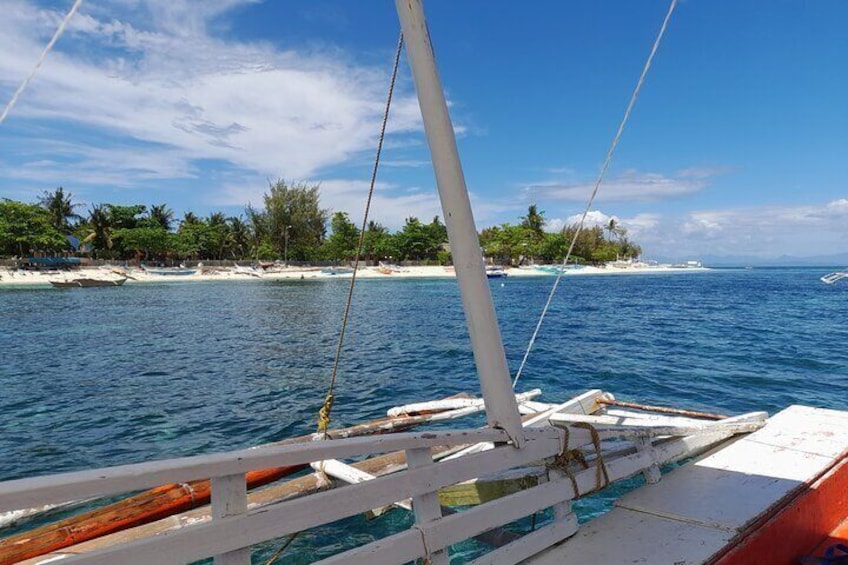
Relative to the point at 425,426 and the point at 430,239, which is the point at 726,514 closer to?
the point at 425,426

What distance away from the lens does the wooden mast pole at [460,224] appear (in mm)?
3354

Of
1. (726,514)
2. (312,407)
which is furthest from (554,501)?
(312,407)

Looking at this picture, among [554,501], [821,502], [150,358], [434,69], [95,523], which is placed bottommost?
[150,358]

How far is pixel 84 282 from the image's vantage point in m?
74.9

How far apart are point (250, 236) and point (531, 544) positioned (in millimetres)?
129531

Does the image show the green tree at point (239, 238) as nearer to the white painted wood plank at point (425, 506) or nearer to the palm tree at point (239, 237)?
the palm tree at point (239, 237)

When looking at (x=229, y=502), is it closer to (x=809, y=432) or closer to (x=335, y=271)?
(x=809, y=432)

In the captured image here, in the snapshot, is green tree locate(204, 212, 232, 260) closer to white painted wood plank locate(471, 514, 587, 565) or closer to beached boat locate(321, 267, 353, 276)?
beached boat locate(321, 267, 353, 276)

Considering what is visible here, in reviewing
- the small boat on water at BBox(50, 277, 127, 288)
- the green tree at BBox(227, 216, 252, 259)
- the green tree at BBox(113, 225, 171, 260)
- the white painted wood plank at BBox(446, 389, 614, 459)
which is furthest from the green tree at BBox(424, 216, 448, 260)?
the white painted wood plank at BBox(446, 389, 614, 459)

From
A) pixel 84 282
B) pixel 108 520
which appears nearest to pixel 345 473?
pixel 108 520

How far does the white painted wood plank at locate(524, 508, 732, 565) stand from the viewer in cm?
359

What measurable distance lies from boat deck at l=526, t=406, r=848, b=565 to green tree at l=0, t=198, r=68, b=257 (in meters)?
106

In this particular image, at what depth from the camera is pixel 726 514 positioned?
13.6 ft

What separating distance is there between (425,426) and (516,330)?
80.3ft
